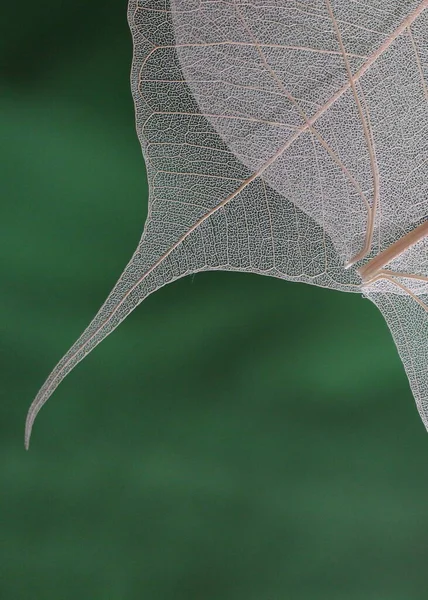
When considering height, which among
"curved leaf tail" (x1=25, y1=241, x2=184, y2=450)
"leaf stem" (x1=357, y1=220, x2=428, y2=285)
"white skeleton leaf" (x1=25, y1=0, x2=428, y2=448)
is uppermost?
"white skeleton leaf" (x1=25, y1=0, x2=428, y2=448)

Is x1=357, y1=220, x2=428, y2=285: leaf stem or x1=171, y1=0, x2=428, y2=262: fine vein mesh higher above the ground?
x1=171, y1=0, x2=428, y2=262: fine vein mesh

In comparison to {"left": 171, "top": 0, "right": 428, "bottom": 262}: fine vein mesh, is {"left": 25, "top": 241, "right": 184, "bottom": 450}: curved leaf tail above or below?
below

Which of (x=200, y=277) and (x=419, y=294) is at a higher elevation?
(x=200, y=277)

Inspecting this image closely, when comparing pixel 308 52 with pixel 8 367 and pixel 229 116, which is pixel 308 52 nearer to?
pixel 229 116

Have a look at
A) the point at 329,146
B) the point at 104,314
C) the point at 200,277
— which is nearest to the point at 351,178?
the point at 329,146

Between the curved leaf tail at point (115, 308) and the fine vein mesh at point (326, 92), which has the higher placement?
the fine vein mesh at point (326, 92)

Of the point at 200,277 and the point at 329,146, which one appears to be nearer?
the point at 329,146

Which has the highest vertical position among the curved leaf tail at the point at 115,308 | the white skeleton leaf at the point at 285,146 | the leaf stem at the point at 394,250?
the white skeleton leaf at the point at 285,146

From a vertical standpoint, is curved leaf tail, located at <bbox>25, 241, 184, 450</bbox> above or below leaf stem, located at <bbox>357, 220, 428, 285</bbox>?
→ below
